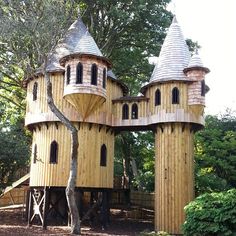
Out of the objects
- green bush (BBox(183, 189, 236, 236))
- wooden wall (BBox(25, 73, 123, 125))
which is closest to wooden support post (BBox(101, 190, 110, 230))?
wooden wall (BBox(25, 73, 123, 125))

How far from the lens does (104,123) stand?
852 inches

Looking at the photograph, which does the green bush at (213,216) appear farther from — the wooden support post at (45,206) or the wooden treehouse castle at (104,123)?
the wooden support post at (45,206)

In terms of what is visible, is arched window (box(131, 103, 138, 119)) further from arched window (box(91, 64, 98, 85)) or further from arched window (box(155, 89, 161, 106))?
arched window (box(91, 64, 98, 85))

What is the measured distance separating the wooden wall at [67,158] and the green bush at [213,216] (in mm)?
5754

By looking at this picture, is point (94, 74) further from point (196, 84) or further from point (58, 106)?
point (196, 84)

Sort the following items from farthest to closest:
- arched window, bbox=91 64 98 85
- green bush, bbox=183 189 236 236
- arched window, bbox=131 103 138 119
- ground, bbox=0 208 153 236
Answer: arched window, bbox=131 103 138 119
arched window, bbox=91 64 98 85
ground, bbox=0 208 153 236
green bush, bbox=183 189 236 236

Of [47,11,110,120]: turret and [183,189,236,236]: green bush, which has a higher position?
[47,11,110,120]: turret

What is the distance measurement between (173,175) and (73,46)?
9.07 metres

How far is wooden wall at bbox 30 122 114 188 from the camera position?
67.9 feet

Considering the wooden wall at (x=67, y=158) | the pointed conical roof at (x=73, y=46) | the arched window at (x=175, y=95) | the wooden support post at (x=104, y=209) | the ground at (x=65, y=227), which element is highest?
the pointed conical roof at (x=73, y=46)

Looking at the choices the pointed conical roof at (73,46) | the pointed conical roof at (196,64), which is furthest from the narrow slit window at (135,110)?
the pointed conical roof at (73,46)

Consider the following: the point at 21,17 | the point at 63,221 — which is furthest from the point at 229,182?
the point at 21,17

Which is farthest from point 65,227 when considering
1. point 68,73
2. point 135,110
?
point 68,73

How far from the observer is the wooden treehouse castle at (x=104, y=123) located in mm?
20422
